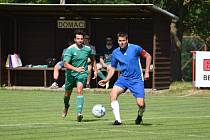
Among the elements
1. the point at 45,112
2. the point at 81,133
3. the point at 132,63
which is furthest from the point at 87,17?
the point at 81,133

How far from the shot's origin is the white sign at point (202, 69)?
3014 centimetres

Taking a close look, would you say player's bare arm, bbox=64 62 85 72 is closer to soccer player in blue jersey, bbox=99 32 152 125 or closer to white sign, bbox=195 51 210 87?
soccer player in blue jersey, bbox=99 32 152 125

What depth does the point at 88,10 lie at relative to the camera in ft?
102

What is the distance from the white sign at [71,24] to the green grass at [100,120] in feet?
20.3

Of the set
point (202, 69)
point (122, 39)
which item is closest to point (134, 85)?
point (122, 39)

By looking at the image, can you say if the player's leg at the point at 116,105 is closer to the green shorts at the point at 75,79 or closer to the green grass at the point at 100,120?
the green grass at the point at 100,120

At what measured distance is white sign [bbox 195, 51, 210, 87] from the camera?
30141mm

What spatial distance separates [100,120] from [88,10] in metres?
14.4

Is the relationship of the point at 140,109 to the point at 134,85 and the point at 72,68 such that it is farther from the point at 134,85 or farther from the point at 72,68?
the point at 72,68

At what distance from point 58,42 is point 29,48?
1368mm

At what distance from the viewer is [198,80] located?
30375mm

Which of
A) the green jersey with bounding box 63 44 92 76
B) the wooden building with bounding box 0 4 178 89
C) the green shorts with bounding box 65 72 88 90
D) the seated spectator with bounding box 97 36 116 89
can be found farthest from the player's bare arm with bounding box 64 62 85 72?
the wooden building with bounding box 0 4 178 89

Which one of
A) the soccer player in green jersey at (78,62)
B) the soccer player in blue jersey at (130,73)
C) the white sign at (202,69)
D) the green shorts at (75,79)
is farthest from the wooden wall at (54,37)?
the soccer player in blue jersey at (130,73)

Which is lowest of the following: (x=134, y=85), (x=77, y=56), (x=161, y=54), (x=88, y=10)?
(x=134, y=85)
